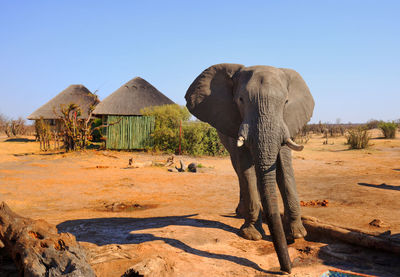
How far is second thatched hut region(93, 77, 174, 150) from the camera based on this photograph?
1936cm

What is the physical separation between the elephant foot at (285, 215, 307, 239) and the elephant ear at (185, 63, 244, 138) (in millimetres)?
1518

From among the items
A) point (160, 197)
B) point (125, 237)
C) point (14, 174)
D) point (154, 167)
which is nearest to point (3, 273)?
point (125, 237)

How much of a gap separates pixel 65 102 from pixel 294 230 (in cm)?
2685

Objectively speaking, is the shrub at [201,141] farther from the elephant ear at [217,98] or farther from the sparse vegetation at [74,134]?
the elephant ear at [217,98]

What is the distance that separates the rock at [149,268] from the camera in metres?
3.28

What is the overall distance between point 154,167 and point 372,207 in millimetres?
8656

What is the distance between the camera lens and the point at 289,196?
15.7 feet

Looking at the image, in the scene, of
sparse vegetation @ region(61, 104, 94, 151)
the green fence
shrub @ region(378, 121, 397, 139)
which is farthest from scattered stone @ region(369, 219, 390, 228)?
shrub @ region(378, 121, 397, 139)

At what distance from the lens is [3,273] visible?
3576mm

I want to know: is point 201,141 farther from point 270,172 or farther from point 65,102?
point 65,102

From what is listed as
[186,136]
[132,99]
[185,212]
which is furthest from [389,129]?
[185,212]

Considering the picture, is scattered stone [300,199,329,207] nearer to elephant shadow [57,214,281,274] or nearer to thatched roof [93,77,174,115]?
elephant shadow [57,214,281,274]

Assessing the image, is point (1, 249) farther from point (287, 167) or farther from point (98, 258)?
point (287, 167)

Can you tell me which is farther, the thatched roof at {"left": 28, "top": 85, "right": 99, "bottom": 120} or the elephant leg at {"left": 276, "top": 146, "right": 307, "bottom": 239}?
the thatched roof at {"left": 28, "top": 85, "right": 99, "bottom": 120}
